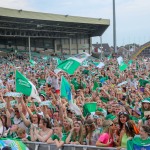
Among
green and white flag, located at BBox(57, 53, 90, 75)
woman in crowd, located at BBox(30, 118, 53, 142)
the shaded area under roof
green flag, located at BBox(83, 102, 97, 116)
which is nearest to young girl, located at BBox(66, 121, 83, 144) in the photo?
woman in crowd, located at BBox(30, 118, 53, 142)

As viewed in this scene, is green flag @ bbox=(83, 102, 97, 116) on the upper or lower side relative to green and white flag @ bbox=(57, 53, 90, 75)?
lower

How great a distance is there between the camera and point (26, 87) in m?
10.1

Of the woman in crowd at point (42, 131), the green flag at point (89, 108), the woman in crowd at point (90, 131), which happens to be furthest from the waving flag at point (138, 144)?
the green flag at point (89, 108)

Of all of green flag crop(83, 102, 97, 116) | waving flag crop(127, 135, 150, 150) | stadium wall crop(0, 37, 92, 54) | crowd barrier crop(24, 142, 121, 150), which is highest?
stadium wall crop(0, 37, 92, 54)

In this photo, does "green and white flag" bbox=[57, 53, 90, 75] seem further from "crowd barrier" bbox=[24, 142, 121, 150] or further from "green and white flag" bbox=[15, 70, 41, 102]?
"crowd barrier" bbox=[24, 142, 121, 150]

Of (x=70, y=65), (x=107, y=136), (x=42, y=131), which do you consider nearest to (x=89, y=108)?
(x=42, y=131)

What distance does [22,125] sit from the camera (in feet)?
27.3

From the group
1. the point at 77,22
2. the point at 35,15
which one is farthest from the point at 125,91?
the point at 77,22

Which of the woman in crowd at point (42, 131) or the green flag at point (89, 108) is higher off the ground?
the green flag at point (89, 108)

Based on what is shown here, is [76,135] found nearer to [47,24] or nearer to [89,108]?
[89,108]

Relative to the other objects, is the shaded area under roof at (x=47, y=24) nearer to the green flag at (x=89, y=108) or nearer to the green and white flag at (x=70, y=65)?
the green and white flag at (x=70, y=65)

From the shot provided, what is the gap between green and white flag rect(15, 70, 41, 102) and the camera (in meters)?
9.92

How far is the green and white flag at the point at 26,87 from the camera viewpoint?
9.92 metres

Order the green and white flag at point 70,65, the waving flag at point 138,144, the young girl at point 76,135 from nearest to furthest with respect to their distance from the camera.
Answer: the waving flag at point 138,144, the young girl at point 76,135, the green and white flag at point 70,65
